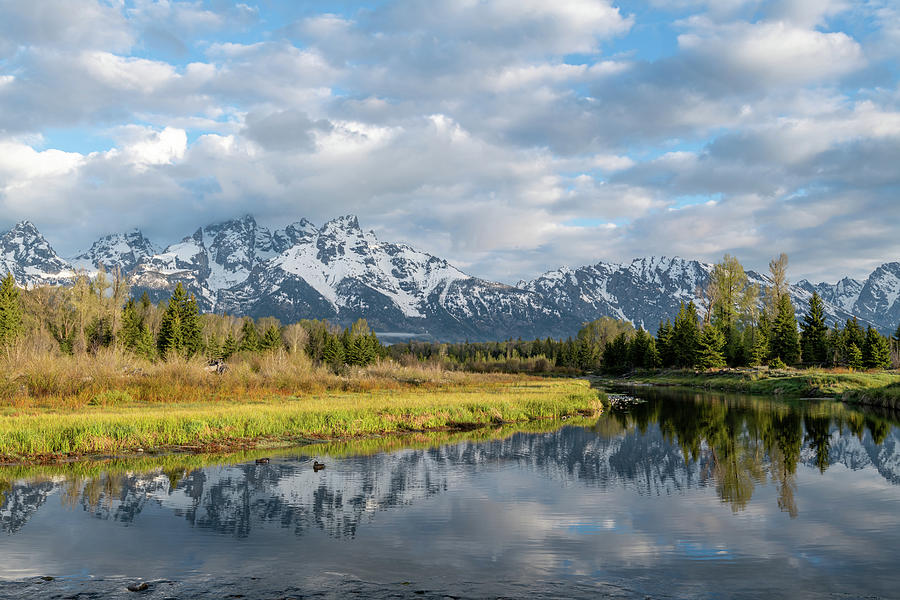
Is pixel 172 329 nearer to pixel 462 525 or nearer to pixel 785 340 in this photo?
pixel 462 525

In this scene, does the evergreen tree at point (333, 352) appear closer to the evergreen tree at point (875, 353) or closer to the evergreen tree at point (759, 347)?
the evergreen tree at point (759, 347)

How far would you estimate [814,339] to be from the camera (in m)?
95.8

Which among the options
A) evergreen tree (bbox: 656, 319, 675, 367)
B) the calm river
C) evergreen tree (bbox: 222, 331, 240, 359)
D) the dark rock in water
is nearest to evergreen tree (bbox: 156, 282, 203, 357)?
evergreen tree (bbox: 222, 331, 240, 359)

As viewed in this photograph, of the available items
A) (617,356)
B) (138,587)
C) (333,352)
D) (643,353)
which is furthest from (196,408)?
(617,356)

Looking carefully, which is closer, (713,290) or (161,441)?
(161,441)

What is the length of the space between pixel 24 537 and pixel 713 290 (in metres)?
113

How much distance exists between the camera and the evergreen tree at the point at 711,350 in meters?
95.1

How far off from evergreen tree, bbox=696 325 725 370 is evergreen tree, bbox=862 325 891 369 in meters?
19.1

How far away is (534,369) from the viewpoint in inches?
6718

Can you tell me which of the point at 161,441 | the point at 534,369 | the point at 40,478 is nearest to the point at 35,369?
the point at 161,441

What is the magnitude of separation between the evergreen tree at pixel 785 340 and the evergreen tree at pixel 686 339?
39.0 ft

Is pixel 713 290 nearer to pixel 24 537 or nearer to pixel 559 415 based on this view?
pixel 559 415

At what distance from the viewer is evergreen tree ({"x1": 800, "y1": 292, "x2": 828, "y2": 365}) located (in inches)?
3733

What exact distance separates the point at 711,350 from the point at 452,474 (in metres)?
82.2
